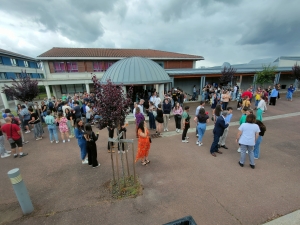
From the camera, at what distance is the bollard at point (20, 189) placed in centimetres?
305

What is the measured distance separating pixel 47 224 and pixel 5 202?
1.67 meters

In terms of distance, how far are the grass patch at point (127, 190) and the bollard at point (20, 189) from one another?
1872mm

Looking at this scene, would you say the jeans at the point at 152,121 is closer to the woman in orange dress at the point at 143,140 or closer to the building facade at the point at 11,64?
the woman in orange dress at the point at 143,140

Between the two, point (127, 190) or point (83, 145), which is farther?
point (83, 145)

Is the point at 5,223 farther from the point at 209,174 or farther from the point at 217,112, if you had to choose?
the point at 217,112

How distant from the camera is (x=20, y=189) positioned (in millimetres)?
3148

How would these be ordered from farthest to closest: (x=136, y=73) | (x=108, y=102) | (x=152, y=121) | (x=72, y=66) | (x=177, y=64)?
(x=177, y=64) → (x=72, y=66) → (x=136, y=73) → (x=152, y=121) → (x=108, y=102)

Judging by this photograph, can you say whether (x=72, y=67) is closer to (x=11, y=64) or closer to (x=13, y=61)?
(x=11, y=64)

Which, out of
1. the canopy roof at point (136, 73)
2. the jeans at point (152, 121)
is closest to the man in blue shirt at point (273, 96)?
the canopy roof at point (136, 73)

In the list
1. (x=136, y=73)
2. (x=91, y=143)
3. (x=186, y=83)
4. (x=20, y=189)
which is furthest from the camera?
(x=186, y=83)

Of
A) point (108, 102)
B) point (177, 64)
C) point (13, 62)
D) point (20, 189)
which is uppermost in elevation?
point (13, 62)

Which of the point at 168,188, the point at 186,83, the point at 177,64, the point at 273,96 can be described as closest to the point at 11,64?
the point at 177,64

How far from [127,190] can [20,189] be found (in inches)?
93.8

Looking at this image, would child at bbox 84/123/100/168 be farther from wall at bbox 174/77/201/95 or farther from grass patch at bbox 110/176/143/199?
wall at bbox 174/77/201/95
